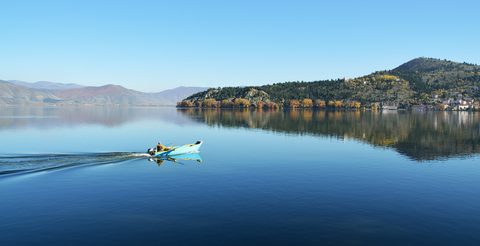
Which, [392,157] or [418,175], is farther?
[392,157]

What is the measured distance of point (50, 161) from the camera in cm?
6241

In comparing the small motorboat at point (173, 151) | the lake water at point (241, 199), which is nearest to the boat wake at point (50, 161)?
the lake water at point (241, 199)

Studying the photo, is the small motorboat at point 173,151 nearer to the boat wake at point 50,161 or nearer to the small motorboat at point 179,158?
the small motorboat at point 179,158

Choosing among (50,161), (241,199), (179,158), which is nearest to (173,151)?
(179,158)

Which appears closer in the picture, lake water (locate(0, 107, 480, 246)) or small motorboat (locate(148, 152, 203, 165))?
lake water (locate(0, 107, 480, 246))

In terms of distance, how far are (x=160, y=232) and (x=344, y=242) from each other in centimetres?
1533

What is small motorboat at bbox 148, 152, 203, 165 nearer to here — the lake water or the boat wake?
the lake water

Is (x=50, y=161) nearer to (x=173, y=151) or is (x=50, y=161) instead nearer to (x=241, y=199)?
(x=173, y=151)

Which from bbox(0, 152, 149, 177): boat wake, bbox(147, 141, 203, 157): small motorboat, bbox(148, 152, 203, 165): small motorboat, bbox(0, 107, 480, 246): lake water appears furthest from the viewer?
bbox(147, 141, 203, 157): small motorboat

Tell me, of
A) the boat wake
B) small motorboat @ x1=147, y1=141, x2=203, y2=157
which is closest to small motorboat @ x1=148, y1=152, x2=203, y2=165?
small motorboat @ x1=147, y1=141, x2=203, y2=157

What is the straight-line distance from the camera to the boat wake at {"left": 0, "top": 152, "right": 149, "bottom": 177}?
5678 centimetres

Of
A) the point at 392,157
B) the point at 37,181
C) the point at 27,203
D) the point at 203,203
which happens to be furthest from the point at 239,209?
the point at 392,157

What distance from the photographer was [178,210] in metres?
38.2

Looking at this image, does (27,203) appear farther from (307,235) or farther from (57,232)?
(307,235)
